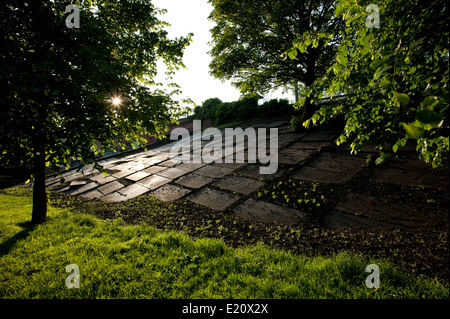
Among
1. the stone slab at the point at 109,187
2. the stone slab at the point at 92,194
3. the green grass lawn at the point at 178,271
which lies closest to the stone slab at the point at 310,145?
the green grass lawn at the point at 178,271

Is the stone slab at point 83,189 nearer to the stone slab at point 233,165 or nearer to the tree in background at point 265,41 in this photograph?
the stone slab at point 233,165

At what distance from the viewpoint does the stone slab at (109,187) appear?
21.0ft

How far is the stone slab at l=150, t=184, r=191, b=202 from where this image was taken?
197 inches

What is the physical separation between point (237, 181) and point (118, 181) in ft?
16.3

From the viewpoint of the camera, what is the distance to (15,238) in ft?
11.4

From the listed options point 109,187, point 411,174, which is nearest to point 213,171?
point 109,187

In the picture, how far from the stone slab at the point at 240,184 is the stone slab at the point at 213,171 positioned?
409 mm

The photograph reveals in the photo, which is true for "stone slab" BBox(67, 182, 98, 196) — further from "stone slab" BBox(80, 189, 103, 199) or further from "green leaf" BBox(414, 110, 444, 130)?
"green leaf" BBox(414, 110, 444, 130)

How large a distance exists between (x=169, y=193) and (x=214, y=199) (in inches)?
60.9

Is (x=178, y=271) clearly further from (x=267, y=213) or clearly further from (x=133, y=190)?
(x=133, y=190)

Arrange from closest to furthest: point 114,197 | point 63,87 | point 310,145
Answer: point 63,87, point 114,197, point 310,145

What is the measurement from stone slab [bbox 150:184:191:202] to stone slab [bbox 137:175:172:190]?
338mm

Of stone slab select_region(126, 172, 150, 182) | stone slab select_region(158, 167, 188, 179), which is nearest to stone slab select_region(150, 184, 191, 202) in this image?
stone slab select_region(158, 167, 188, 179)
